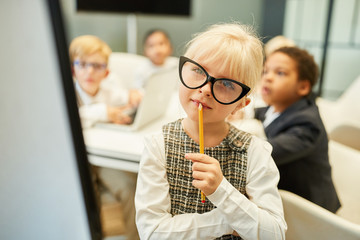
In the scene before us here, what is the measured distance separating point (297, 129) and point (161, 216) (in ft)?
1.77

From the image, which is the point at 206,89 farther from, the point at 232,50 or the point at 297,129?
the point at 297,129

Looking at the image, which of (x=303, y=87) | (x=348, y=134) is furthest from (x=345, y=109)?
(x=303, y=87)

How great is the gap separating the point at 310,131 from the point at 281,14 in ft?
9.00

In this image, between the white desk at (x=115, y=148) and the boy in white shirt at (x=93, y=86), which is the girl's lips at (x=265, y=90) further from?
the boy in white shirt at (x=93, y=86)

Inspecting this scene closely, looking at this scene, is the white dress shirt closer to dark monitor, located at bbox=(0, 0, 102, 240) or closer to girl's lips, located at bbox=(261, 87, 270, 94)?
dark monitor, located at bbox=(0, 0, 102, 240)

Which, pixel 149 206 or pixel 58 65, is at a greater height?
pixel 58 65

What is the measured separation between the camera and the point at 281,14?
3.35 metres

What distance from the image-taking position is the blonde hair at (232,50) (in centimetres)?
60

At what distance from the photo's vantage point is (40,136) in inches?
25.5

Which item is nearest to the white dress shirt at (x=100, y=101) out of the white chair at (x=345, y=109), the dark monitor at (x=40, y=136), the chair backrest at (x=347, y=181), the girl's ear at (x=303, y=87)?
the dark monitor at (x=40, y=136)

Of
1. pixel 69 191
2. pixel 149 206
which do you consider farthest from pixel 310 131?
pixel 69 191

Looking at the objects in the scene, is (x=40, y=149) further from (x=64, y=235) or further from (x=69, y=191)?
(x=64, y=235)

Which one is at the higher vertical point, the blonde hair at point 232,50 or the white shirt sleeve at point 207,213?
the blonde hair at point 232,50

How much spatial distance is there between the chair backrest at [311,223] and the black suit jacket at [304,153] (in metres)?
0.15
